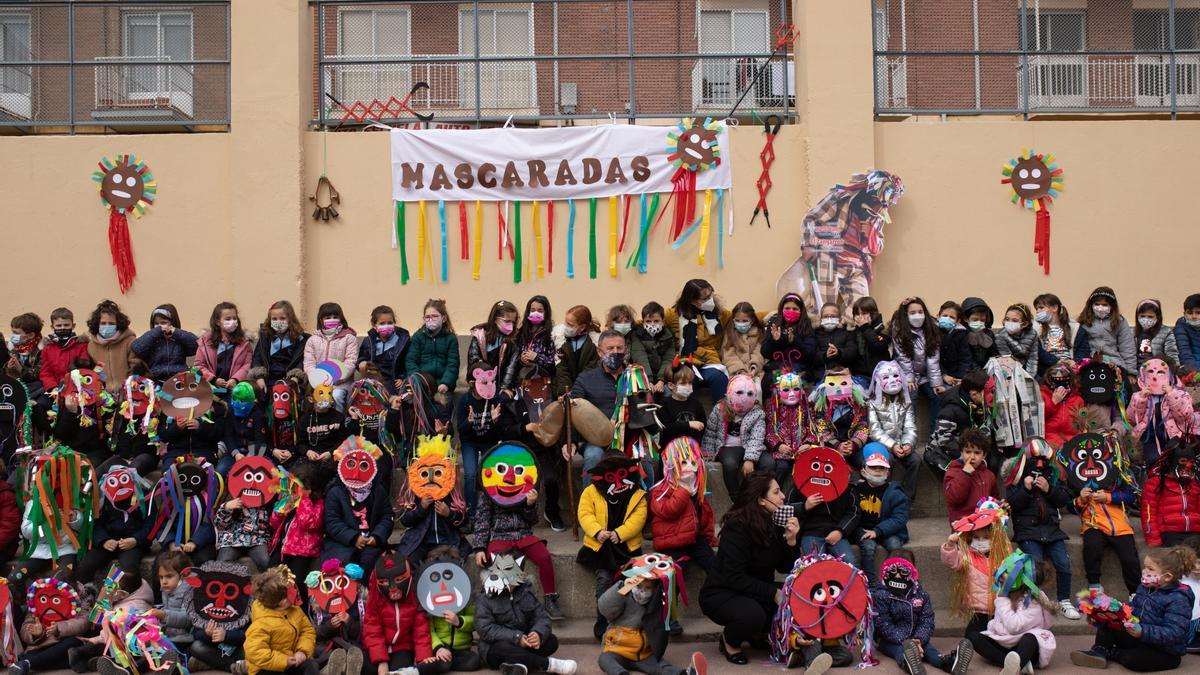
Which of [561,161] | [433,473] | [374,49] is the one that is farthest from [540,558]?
[374,49]

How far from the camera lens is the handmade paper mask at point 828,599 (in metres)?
8.03

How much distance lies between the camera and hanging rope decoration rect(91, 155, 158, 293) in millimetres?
12422

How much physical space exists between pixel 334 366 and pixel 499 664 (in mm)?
3193

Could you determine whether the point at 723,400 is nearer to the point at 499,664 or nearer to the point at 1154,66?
the point at 499,664

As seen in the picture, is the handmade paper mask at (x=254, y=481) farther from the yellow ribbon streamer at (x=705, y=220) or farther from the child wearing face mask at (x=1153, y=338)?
the child wearing face mask at (x=1153, y=338)

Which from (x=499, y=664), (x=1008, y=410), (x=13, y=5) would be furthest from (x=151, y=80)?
(x=1008, y=410)

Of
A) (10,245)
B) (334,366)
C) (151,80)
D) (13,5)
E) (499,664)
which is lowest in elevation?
(499,664)

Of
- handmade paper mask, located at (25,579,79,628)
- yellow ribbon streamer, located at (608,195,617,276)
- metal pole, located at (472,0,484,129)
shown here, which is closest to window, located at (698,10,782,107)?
yellow ribbon streamer, located at (608,195,617,276)

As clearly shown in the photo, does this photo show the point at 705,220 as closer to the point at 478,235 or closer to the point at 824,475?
the point at 478,235

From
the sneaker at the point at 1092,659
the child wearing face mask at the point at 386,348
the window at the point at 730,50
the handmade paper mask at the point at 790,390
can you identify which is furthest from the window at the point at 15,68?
the sneaker at the point at 1092,659

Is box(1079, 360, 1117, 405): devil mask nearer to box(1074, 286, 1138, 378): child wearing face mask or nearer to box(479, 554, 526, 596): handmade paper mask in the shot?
box(1074, 286, 1138, 378): child wearing face mask

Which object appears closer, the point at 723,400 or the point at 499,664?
the point at 499,664

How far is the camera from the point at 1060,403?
10.2 meters

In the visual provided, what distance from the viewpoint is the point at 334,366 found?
10.2m
